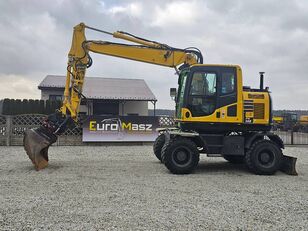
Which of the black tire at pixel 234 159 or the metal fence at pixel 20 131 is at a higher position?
the metal fence at pixel 20 131

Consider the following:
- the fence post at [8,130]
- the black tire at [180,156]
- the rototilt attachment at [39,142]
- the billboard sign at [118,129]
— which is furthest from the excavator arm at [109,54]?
the fence post at [8,130]

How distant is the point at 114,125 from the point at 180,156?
7114mm

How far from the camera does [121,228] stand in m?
4.34

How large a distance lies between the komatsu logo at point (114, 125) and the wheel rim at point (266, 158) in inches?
296

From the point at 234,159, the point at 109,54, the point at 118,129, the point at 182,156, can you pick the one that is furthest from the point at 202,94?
the point at 118,129

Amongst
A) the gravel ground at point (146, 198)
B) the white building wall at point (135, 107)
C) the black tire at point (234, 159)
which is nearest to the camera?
the gravel ground at point (146, 198)

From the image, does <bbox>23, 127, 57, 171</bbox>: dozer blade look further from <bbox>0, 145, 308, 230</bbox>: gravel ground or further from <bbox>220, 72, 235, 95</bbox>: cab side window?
<bbox>220, 72, 235, 95</bbox>: cab side window

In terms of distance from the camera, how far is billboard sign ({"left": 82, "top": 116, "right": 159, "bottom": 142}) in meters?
14.8

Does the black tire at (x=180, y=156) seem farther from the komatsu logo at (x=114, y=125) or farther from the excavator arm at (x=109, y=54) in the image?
the komatsu logo at (x=114, y=125)

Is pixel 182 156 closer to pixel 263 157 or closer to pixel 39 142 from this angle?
pixel 263 157

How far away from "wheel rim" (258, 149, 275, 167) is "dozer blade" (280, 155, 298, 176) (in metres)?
0.49

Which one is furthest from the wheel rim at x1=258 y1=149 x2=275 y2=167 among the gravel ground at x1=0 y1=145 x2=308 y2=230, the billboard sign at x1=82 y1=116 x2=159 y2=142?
the billboard sign at x1=82 y1=116 x2=159 y2=142

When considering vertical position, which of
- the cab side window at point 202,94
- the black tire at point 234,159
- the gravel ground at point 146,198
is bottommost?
the gravel ground at point 146,198

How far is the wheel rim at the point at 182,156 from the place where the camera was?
8.28 meters
